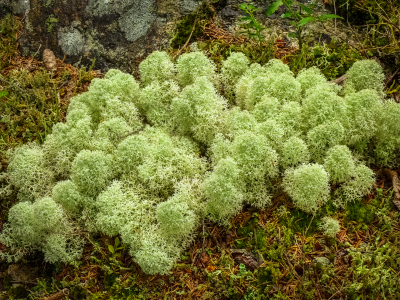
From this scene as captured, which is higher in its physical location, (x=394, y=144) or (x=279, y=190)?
(x=394, y=144)

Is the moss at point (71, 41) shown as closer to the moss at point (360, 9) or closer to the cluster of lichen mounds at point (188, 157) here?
the cluster of lichen mounds at point (188, 157)

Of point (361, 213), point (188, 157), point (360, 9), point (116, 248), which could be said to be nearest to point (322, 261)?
point (361, 213)

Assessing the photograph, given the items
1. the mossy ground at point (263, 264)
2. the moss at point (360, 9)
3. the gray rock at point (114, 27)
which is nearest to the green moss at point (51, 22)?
the gray rock at point (114, 27)

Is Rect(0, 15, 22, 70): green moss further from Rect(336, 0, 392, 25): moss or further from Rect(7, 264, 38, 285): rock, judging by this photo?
Rect(336, 0, 392, 25): moss

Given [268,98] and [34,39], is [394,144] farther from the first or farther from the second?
[34,39]

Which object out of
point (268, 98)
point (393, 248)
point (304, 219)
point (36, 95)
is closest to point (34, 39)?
point (36, 95)

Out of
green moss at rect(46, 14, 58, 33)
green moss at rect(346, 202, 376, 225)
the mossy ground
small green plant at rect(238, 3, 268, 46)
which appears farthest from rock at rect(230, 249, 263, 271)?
green moss at rect(46, 14, 58, 33)
